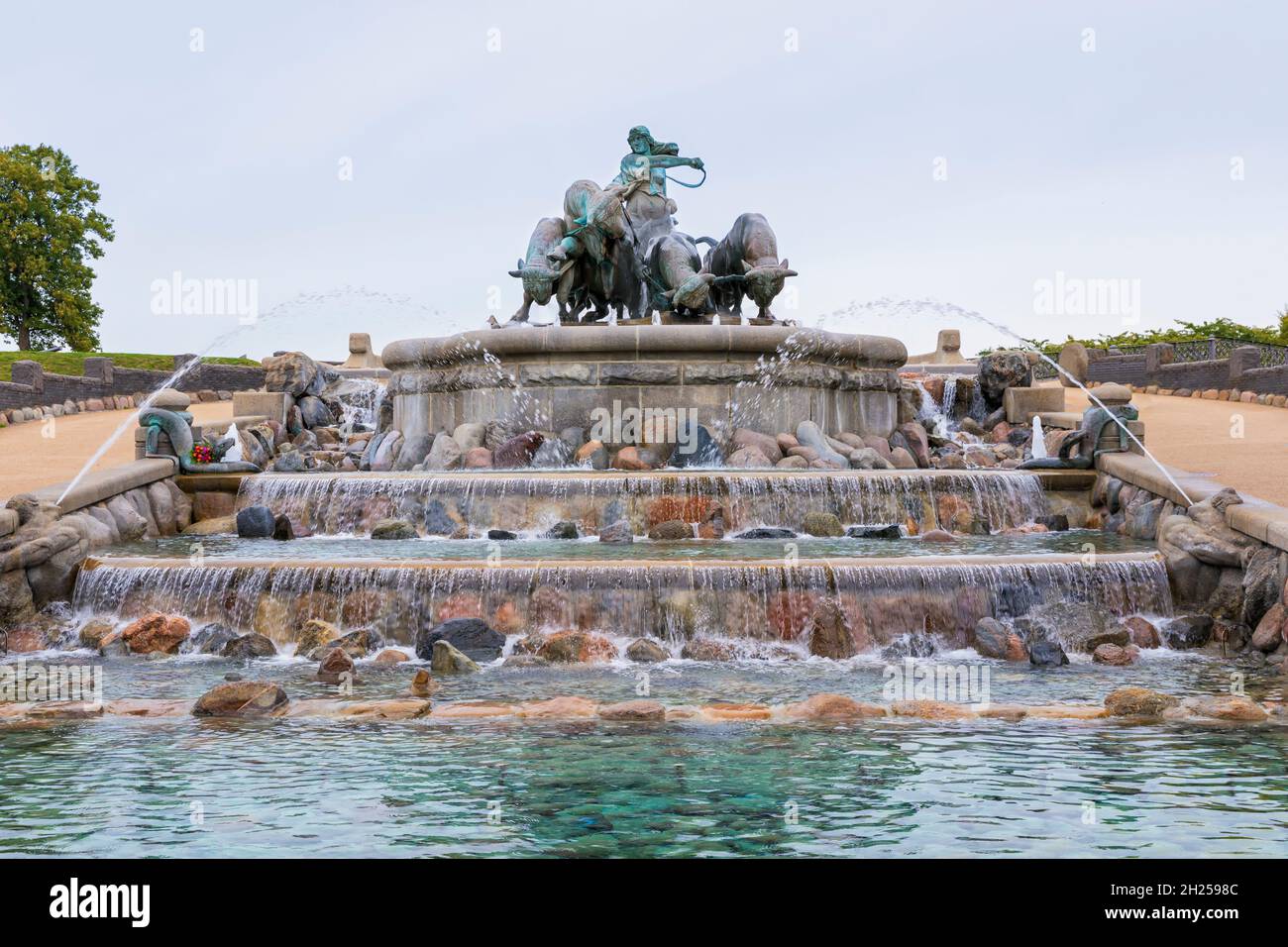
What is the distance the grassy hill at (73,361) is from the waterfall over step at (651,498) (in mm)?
22676

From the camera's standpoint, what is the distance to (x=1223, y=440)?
68.1 ft

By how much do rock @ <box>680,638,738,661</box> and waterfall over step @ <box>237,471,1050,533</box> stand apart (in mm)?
4026

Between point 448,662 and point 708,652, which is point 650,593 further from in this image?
point 448,662

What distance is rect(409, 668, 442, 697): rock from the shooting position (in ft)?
27.1

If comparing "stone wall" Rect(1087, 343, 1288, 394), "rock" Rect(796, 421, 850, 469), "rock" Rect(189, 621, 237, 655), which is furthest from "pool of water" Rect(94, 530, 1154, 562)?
"stone wall" Rect(1087, 343, 1288, 394)

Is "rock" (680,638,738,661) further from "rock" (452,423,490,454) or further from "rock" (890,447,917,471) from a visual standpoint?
"rock" (890,447,917,471)

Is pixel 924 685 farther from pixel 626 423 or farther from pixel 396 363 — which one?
pixel 396 363

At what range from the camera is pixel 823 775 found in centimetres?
622

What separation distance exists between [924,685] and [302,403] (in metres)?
17.6

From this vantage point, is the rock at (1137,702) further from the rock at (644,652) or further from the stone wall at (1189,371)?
the stone wall at (1189,371)

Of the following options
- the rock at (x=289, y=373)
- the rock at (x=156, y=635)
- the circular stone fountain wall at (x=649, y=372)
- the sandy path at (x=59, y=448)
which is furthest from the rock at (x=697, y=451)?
the rock at (x=289, y=373)

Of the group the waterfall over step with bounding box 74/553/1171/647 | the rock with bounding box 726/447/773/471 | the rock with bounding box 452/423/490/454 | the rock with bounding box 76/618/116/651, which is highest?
the rock with bounding box 452/423/490/454

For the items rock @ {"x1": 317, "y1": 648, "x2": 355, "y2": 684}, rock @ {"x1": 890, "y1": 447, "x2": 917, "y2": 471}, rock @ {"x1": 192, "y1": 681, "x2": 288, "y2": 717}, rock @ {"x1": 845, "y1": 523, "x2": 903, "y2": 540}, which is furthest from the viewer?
rock @ {"x1": 890, "y1": 447, "x2": 917, "y2": 471}
